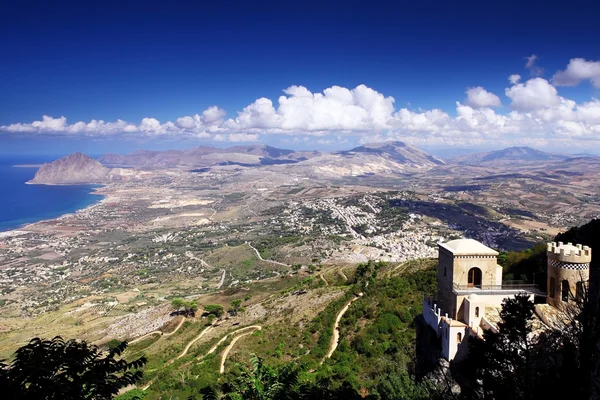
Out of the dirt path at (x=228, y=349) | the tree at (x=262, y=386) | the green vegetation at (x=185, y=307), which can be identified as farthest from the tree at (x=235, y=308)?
the tree at (x=262, y=386)

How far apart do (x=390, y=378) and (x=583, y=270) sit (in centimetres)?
811

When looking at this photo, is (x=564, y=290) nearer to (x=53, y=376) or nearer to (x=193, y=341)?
(x=53, y=376)

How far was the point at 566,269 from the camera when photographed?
1477 cm

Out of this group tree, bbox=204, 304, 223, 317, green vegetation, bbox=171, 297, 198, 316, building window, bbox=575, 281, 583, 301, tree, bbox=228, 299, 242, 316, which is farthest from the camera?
green vegetation, bbox=171, 297, 198, 316

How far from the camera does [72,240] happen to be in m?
110

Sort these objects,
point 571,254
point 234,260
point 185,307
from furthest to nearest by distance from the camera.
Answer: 1. point 234,260
2. point 185,307
3. point 571,254

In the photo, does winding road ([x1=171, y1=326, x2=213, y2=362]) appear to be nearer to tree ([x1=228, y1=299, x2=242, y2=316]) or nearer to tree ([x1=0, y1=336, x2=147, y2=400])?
tree ([x1=228, y1=299, x2=242, y2=316])

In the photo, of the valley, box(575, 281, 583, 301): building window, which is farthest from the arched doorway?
the valley

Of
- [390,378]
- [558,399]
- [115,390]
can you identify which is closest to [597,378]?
[558,399]

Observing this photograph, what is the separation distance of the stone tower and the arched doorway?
8.37 ft

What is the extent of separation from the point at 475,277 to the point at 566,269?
3180mm

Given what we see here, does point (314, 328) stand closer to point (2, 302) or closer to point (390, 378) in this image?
point (390, 378)

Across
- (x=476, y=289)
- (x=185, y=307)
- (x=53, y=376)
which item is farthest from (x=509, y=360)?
(x=185, y=307)

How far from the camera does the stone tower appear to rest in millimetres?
14578
